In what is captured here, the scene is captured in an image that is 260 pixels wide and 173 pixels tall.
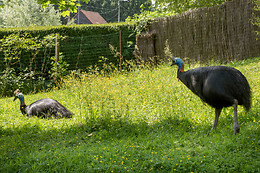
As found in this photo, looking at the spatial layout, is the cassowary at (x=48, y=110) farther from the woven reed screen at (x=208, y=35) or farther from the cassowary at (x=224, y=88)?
the woven reed screen at (x=208, y=35)

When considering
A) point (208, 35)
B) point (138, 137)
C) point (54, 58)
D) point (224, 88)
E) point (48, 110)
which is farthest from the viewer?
point (54, 58)

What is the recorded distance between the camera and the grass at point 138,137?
452cm

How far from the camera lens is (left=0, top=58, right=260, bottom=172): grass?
14.8ft

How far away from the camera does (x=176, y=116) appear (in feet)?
21.8

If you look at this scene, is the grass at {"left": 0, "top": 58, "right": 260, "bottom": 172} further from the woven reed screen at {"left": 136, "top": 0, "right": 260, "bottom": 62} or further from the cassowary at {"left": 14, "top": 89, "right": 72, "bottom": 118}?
the woven reed screen at {"left": 136, "top": 0, "right": 260, "bottom": 62}

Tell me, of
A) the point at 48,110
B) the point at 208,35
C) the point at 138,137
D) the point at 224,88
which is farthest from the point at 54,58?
the point at 224,88

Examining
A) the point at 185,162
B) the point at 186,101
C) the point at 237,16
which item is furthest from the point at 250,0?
the point at 185,162

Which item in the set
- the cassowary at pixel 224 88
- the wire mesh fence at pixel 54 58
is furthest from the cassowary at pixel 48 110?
the wire mesh fence at pixel 54 58

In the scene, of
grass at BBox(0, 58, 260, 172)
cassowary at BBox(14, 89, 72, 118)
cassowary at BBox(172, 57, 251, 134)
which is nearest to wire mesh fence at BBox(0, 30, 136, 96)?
grass at BBox(0, 58, 260, 172)

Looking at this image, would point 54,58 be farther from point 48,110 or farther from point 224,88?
point 224,88

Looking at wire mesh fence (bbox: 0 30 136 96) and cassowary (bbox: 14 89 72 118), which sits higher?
wire mesh fence (bbox: 0 30 136 96)

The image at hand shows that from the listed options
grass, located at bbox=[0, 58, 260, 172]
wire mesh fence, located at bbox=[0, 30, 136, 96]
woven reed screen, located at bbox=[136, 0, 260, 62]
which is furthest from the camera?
wire mesh fence, located at bbox=[0, 30, 136, 96]

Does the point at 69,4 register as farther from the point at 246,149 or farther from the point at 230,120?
the point at 246,149

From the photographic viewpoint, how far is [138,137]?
5910 millimetres
